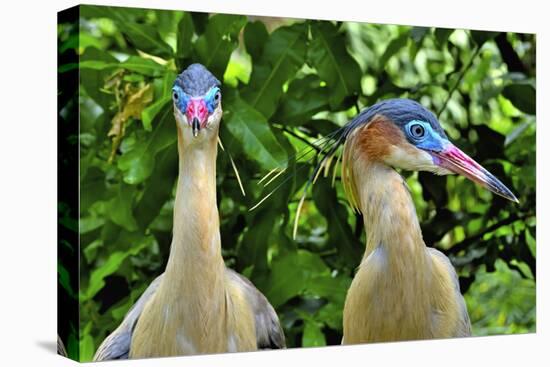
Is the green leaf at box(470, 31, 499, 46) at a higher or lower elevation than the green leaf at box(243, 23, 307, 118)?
higher

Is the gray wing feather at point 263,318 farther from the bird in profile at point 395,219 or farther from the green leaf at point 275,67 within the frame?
the green leaf at point 275,67

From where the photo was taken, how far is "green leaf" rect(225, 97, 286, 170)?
4867 millimetres

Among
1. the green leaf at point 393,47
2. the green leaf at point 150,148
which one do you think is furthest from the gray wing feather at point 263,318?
the green leaf at point 393,47

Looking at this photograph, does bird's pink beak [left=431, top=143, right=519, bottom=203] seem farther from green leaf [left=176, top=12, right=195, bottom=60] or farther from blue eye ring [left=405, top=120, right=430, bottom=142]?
green leaf [left=176, top=12, right=195, bottom=60]

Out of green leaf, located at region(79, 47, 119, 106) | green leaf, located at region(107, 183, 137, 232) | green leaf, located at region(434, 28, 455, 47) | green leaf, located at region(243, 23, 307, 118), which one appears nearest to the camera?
green leaf, located at region(79, 47, 119, 106)

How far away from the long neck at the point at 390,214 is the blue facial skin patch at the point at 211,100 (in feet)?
2.35

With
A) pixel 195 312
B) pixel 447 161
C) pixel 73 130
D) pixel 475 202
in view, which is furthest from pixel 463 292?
pixel 73 130

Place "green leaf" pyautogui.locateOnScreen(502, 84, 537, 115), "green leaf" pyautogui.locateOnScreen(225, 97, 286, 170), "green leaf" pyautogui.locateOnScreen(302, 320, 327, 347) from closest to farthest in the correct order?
1. "green leaf" pyautogui.locateOnScreen(225, 97, 286, 170)
2. "green leaf" pyautogui.locateOnScreen(302, 320, 327, 347)
3. "green leaf" pyautogui.locateOnScreen(502, 84, 537, 115)

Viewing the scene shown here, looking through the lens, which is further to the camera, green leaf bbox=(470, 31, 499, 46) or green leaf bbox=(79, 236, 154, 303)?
green leaf bbox=(470, 31, 499, 46)

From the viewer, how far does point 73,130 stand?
451 cm

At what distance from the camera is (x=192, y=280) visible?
4406 mm

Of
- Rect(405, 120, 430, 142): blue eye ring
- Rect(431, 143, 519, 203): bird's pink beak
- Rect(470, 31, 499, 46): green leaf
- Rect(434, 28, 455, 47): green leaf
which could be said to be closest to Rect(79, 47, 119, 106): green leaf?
Rect(405, 120, 430, 142): blue eye ring

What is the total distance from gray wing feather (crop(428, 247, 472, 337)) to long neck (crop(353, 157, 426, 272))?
1.33 feet

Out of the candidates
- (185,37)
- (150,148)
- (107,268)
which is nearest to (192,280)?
(107,268)
